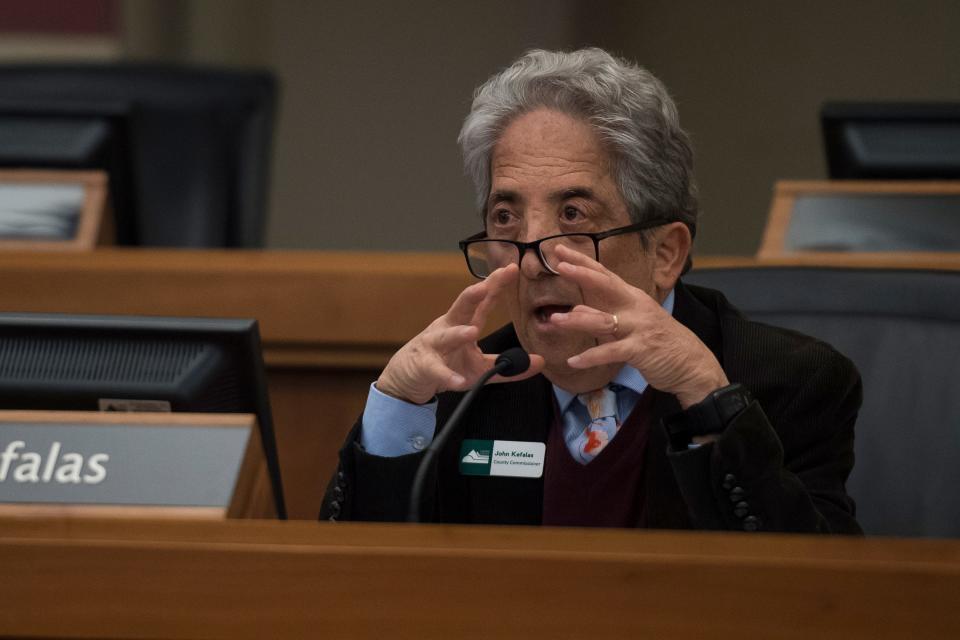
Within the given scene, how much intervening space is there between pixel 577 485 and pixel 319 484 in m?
0.38

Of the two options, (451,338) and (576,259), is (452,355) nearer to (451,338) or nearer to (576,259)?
(451,338)

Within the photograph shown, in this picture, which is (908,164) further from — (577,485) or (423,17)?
(423,17)

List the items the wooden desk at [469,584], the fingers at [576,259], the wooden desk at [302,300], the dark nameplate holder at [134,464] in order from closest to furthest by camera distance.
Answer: the wooden desk at [469,584] < the dark nameplate holder at [134,464] < the fingers at [576,259] < the wooden desk at [302,300]

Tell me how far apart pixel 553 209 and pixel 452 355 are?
202 mm

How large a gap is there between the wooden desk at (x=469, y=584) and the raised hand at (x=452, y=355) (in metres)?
0.41

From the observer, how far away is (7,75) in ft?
9.45

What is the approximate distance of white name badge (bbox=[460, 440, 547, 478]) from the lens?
1.46 meters

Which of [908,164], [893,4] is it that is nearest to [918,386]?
[908,164]

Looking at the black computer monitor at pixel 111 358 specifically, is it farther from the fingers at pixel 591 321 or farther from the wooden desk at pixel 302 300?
the wooden desk at pixel 302 300

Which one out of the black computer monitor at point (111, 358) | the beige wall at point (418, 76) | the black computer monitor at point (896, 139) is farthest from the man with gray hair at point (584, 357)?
the beige wall at point (418, 76)

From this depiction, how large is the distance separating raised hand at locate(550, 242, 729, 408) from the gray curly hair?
0.59 feet

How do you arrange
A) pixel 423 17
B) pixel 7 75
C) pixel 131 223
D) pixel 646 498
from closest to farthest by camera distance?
pixel 646 498 → pixel 131 223 → pixel 7 75 → pixel 423 17

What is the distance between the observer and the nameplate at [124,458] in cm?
112

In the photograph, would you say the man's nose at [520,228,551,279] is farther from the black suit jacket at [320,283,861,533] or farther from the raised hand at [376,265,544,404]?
the black suit jacket at [320,283,861,533]
